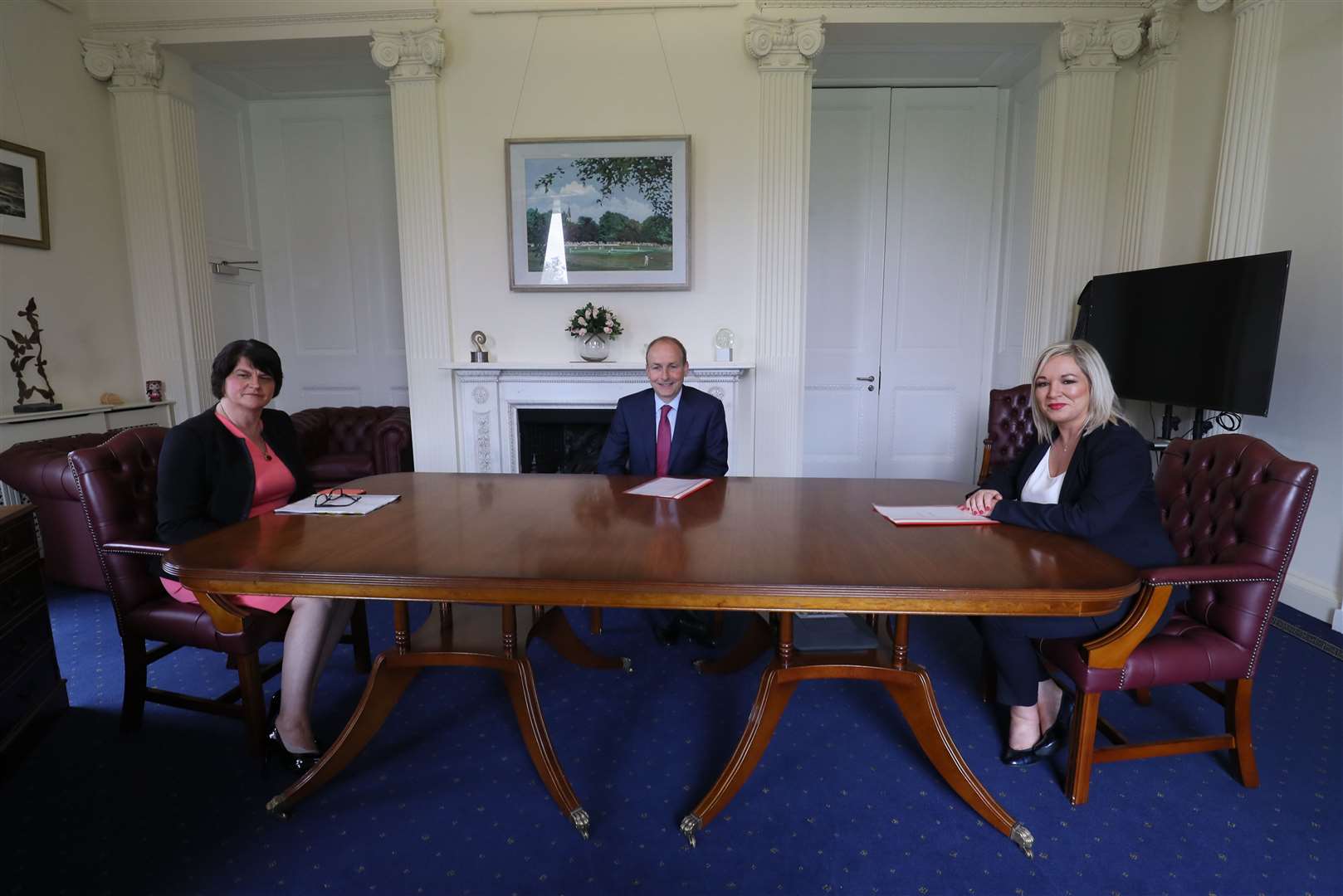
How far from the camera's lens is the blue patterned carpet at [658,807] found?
1.54 meters

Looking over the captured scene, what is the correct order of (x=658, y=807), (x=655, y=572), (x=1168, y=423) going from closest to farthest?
(x=655, y=572), (x=658, y=807), (x=1168, y=423)

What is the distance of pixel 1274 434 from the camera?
3.10m

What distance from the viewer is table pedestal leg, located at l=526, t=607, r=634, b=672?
2143 millimetres

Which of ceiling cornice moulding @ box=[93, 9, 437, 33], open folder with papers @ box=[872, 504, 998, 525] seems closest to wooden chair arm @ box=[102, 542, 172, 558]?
open folder with papers @ box=[872, 504, 998, 525]

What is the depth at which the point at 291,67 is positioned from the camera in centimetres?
455

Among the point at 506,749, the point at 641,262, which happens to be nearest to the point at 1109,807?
the point at 506,749

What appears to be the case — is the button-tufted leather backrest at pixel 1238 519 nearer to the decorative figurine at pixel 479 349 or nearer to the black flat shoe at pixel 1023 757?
the black flat shoe at pixel 1023 757

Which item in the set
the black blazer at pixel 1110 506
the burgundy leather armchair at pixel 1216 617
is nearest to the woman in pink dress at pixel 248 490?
the black blazer at pixel 1110 506

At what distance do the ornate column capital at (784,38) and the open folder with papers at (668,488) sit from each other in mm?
2977

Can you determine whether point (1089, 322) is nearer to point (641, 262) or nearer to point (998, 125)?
point (998, 125)

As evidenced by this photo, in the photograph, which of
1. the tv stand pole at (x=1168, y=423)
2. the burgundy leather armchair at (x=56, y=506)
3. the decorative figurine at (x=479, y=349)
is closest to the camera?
the burgundy leather armchair at (x=56, y=506)

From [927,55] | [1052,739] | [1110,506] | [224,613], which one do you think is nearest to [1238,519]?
[1110,506]

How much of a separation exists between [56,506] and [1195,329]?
5.48m

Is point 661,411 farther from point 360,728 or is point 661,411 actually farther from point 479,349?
point 479,349
